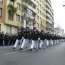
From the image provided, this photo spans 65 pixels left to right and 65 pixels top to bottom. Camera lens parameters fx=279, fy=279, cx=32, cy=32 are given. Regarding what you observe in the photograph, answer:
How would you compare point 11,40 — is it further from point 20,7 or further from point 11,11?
point 20,7

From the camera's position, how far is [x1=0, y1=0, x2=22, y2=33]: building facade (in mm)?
53125

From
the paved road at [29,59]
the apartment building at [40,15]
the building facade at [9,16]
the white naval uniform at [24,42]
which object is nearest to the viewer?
the paved road at [29,59]

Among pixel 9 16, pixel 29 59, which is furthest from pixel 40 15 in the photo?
pixel 29 59

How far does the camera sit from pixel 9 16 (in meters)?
56.3

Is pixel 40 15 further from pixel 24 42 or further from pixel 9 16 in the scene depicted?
pixel 24 42

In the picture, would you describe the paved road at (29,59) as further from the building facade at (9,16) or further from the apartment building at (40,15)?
the apartment building at (40,15)

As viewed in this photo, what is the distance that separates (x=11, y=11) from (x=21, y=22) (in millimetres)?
9018

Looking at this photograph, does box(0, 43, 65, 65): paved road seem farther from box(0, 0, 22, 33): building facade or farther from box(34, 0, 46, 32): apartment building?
box(34, 0, 46, 32): apartment building

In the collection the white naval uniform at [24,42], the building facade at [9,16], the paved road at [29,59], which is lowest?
the paved road at [29,59]

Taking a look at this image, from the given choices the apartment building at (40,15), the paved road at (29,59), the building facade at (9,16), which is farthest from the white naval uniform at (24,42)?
the apartment building at (40,15)

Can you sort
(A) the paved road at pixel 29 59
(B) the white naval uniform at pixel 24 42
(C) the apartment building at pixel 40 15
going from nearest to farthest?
(A) the paved road at pixel 29 59
(B) the white naval uniform at pixel 24 42
(C) the apartment building at pixel 40 15

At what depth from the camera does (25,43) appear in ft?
76.9

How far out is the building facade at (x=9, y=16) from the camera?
53125 millimetres

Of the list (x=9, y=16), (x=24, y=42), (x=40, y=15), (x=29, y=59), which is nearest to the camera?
(x=29, y=59)
